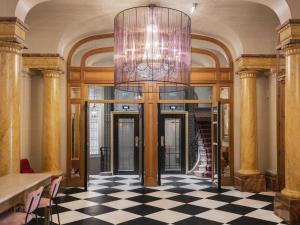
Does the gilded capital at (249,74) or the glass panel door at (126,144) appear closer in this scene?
the gilded capital at (249,74)

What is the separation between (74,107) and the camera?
30.1ft

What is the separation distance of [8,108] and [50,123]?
2943 millimetres

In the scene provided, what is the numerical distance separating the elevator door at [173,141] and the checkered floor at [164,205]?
294cm

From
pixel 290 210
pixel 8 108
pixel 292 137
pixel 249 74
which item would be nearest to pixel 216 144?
pixel 249 74

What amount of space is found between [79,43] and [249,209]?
18.2 feet

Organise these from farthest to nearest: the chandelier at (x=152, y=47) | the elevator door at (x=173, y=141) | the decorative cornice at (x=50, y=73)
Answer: the elevator door at (x=173, y=141)
the decorative cornice at (x=50, y=73)
the chandelier at (x=152, y=47)

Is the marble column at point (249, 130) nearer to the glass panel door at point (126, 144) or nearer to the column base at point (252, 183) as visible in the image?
the column base at point (252, 183)

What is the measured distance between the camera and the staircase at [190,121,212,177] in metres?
11.1

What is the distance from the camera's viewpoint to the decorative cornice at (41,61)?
809 centimetres

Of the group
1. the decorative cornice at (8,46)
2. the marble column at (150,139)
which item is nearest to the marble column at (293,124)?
the marble column at (150,139)

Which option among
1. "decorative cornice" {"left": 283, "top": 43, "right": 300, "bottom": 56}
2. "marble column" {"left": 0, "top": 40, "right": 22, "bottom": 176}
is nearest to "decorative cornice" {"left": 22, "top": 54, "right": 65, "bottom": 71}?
"marble column" {"left": 0, "top": 40, "right": 22, "bottom": 176}

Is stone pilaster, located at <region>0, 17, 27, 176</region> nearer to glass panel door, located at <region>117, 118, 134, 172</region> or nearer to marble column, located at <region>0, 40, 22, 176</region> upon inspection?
marble column, located at <region>0, 40, 22, 176</region>

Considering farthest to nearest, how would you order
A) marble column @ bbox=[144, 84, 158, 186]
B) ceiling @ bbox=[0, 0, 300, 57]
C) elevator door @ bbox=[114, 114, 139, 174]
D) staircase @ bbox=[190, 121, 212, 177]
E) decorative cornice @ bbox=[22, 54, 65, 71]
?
elevator door @ bbox=[114, 114, 139, 174] → staircase @ bbox=[190, 121, 212, 177] → marble column @ bbox=[144, 84, 158, 186] → decorative cornice @ bbox=[22, 54, 65, 71] → ceiling @ bbox=[0, 0, 300, 57]

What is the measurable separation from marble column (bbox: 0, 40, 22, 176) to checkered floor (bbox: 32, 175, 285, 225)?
1.34 m
